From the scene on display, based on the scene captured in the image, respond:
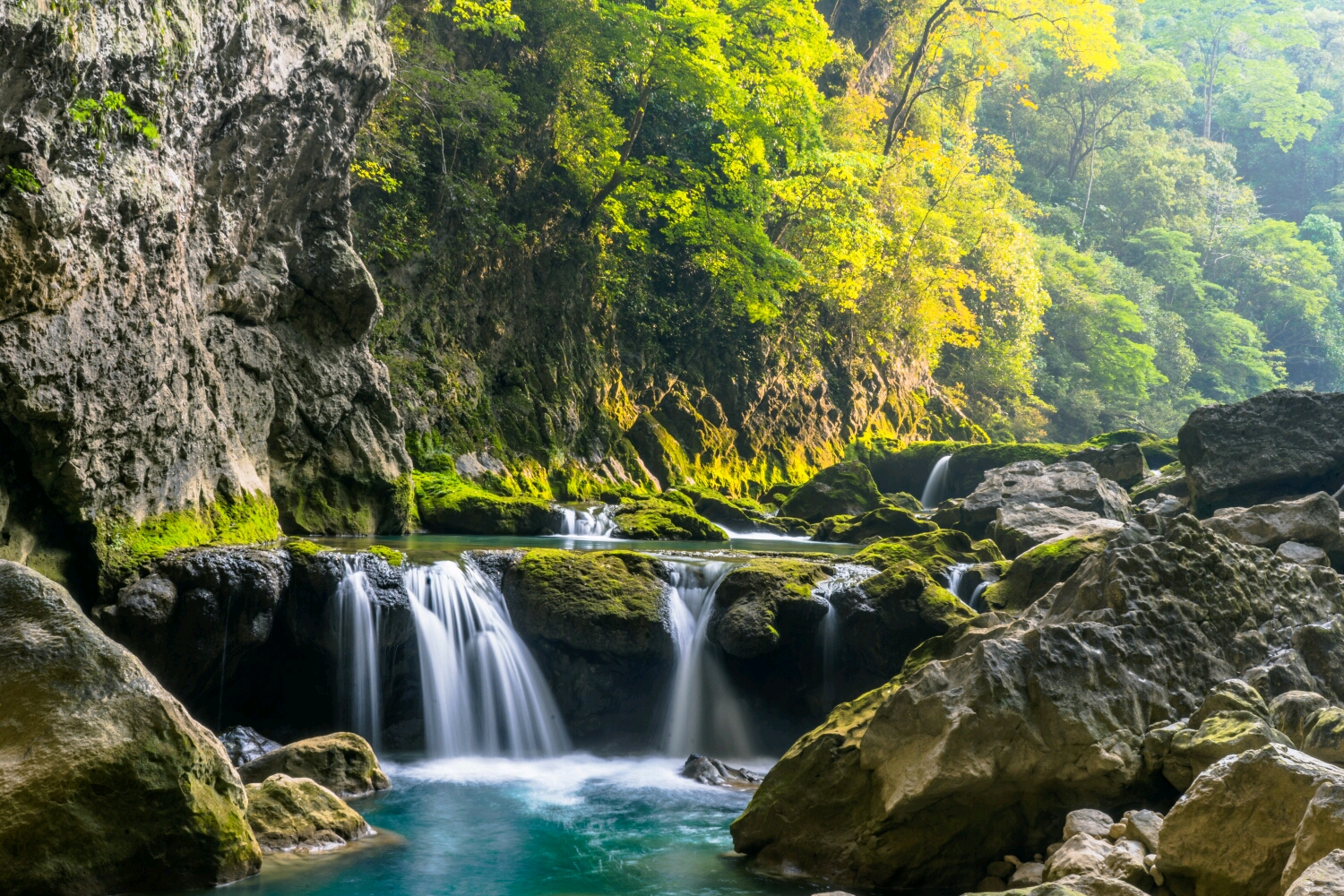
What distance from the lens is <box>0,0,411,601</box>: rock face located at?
7086mm

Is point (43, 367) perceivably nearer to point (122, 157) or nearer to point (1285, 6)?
point (122, 157)

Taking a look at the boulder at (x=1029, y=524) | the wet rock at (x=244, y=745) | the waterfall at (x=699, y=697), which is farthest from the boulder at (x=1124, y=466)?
the wet rock at (x=244, y=745)

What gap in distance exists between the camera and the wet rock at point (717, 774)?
7926 millimetres

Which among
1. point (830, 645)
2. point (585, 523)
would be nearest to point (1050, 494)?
point (585, 523)

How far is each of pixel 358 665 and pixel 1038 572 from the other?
21.0 feet

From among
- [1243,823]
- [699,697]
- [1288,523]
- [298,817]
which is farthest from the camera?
[1288,523]

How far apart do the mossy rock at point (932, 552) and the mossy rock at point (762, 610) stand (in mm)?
1456

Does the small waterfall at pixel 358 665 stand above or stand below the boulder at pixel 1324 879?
above

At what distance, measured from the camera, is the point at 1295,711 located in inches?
204

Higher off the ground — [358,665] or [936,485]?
[936,485]

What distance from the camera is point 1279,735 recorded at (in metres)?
4.64

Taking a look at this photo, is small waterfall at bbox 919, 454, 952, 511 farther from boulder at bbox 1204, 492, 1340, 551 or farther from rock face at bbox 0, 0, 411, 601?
rock face at bbox 0, 0, 411, 601

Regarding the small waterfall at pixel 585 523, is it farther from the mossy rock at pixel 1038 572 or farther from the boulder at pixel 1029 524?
the mossy rock at pixel 1038 572

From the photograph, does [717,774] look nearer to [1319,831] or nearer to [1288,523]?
[1319,831]
